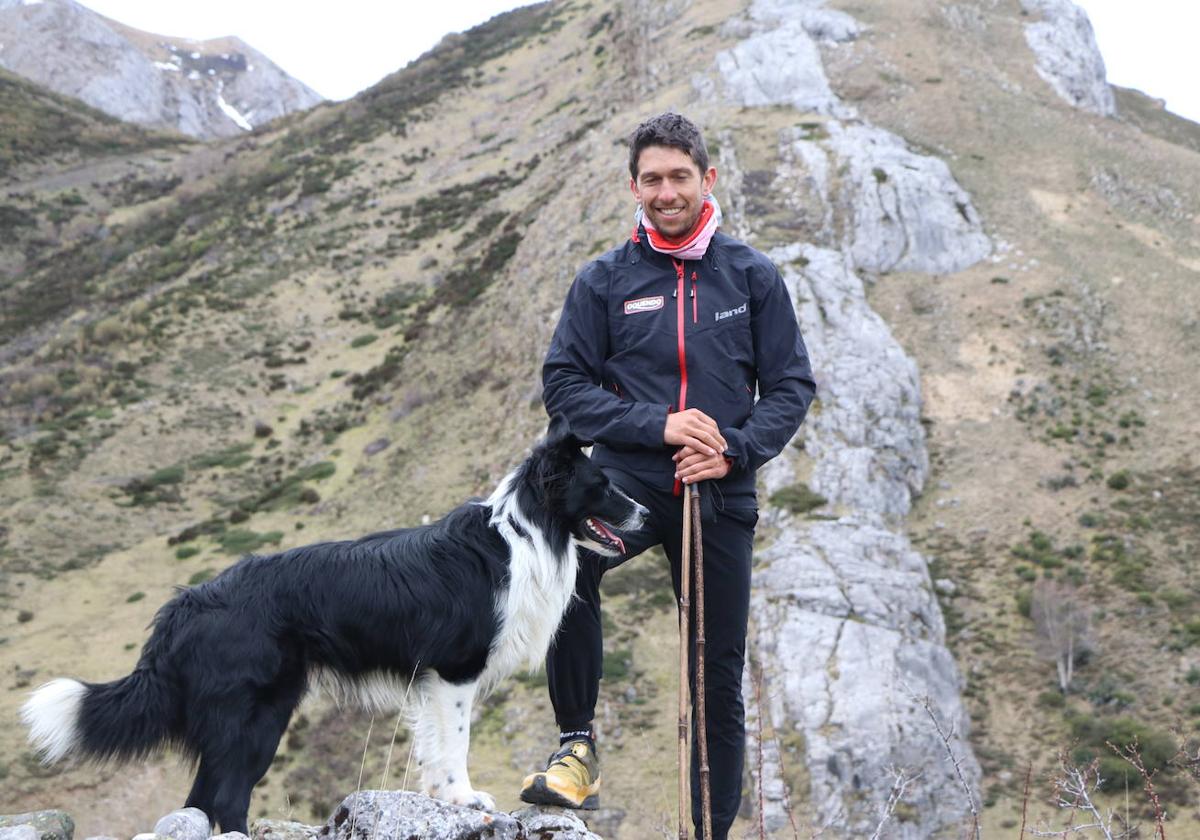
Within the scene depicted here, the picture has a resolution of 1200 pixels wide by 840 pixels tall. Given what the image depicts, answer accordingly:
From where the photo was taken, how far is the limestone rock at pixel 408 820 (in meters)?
4.04

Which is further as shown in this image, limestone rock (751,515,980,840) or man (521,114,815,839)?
limestone rock (751,515,980,840)

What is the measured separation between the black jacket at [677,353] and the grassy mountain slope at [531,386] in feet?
19.8

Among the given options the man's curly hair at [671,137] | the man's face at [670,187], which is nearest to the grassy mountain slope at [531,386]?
the man's face at [670,187]

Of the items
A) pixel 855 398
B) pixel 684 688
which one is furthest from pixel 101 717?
pixel 855 398

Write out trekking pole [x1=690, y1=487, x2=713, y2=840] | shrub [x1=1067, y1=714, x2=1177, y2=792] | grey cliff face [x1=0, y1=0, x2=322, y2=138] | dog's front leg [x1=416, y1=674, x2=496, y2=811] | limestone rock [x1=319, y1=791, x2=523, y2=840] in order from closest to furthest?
trekking pole [x1=690, y1=487, x2=713, y2=840], limestone rock [x1=319, y1=791, x2=523, y2=840], dog's front leg [x1=416, y1=674, x2=496, y2=811], shrub [x1=1067, y1=714, x2=1177, y2=792], grey cliff face [x1=0, y1=0, x2=322, y2=138]

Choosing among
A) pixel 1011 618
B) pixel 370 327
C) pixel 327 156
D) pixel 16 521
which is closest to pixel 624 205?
pixel 370 327

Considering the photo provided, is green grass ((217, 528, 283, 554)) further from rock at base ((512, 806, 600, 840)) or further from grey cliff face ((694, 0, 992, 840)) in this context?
rock at base ((512, 806, 600, 840))

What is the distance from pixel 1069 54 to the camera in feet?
147

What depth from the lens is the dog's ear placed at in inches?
187

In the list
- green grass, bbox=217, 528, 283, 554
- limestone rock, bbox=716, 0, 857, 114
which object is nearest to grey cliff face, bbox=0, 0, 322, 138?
limestone rock, bbox=716, 0, 857, 114

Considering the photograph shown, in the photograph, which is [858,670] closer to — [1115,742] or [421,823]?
[1115,742]

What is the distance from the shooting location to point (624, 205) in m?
30.4

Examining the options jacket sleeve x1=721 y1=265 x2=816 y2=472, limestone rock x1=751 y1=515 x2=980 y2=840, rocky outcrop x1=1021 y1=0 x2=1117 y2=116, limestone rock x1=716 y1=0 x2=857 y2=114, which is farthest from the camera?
rocky outcrop x1=1021 y1=0 x2=1117 y2=116

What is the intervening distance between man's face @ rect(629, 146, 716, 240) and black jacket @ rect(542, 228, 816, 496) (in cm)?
19
